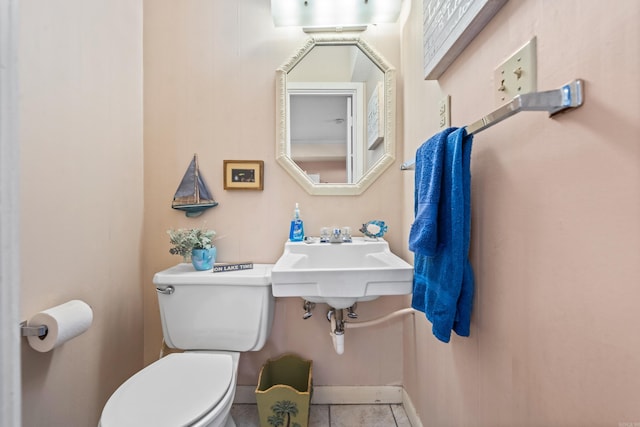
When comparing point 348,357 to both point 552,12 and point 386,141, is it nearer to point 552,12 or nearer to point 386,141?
point 386,141

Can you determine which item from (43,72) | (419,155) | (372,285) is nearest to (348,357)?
(372,285)

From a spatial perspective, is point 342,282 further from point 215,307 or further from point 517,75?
point 517,75

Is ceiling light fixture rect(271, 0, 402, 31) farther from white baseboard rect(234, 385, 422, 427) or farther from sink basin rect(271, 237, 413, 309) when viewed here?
white baseboard rect(234, 385, 422, 427)

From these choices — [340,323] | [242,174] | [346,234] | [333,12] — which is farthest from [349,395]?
[333,12]

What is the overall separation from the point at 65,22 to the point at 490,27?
4.33 feet

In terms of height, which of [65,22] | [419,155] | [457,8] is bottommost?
[419,155]

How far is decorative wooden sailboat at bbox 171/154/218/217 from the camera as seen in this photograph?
56.1 inches

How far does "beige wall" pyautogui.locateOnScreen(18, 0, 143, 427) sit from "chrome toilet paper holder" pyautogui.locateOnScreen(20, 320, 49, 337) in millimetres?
44

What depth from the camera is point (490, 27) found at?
71 centimetres

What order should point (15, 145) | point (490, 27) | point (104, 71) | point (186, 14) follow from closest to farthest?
1. point (15, 145)
2. point (490, 27)
3. point (104, 71)
4. point (186, 14)

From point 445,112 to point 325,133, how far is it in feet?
2.08

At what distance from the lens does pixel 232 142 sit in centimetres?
147

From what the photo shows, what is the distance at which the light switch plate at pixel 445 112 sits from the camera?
0.93m

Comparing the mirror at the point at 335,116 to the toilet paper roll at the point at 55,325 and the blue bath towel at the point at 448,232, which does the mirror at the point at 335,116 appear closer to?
the blue bath towel at the point at 448,232
